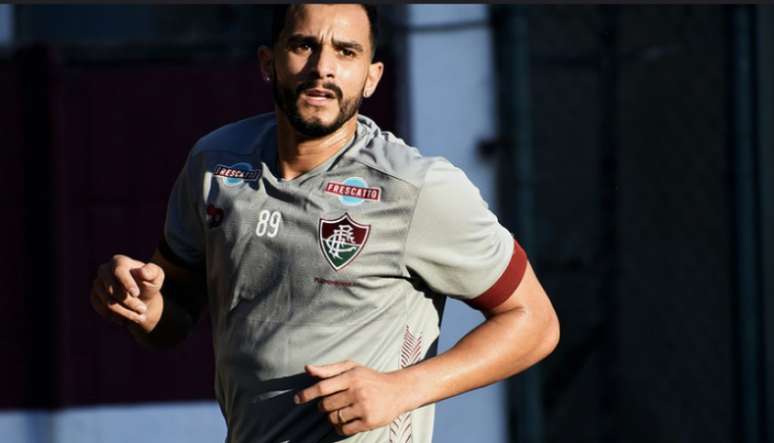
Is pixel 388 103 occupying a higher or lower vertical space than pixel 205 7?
lower

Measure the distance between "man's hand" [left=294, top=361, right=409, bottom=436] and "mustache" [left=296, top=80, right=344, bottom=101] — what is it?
1.85 feet

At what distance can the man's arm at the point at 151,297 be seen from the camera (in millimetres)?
2537

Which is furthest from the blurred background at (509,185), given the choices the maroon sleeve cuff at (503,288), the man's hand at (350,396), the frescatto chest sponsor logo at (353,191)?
the man's hand at (350,396)

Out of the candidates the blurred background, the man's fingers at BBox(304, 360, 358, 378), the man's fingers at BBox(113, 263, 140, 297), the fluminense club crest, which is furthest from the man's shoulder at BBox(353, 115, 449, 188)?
the blurred background

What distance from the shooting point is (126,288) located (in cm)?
254

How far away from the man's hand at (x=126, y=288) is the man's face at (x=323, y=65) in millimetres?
419

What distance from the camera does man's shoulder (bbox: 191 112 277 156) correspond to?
2.76 meters

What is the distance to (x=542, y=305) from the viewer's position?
2627 mm

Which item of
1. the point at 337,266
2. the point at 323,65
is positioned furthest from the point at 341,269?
the point at 323,65

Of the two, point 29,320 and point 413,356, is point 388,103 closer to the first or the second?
point 29,320

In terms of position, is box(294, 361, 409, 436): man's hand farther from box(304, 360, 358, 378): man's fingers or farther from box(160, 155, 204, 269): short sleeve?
box(160, 155, 204, 269): short sleeve

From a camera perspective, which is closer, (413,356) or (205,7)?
(413,356)

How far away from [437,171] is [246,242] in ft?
1.35

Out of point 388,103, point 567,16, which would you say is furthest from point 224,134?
point 567,16
